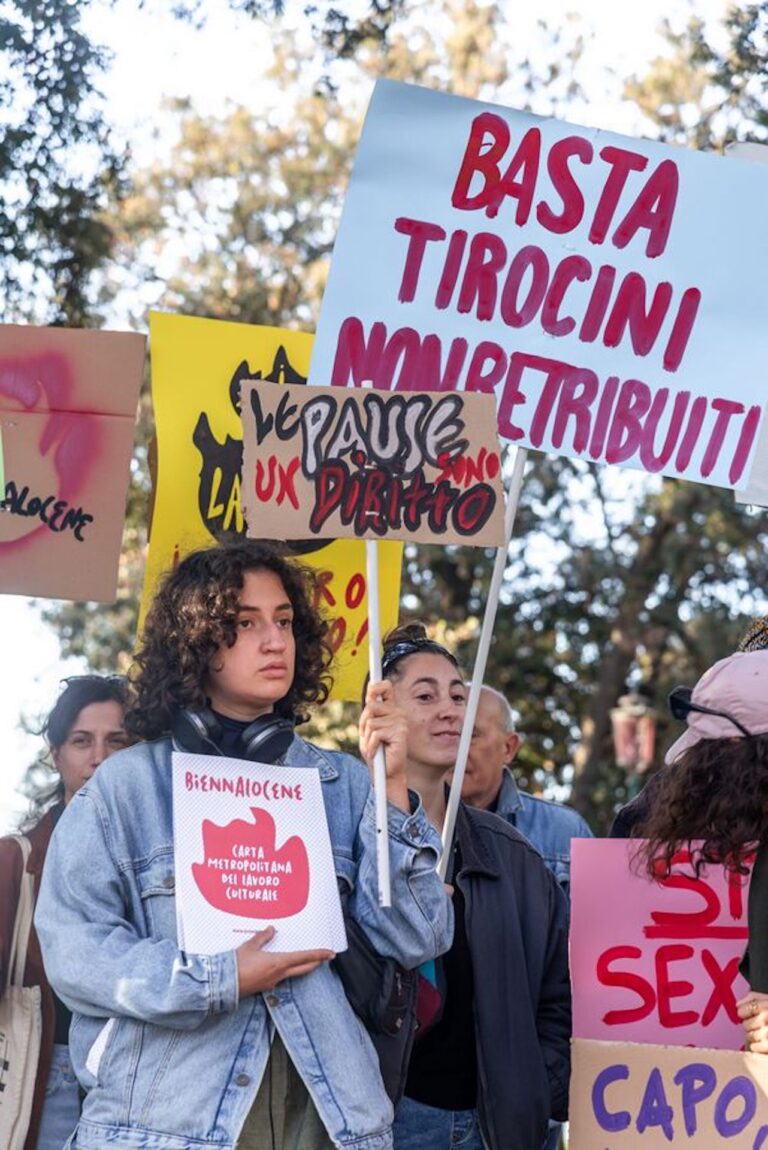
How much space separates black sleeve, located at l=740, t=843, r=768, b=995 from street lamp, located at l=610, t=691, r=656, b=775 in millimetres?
11461

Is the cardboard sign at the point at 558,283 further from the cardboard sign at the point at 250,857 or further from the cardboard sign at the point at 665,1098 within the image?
the cardboard sign at the point at 665,1098

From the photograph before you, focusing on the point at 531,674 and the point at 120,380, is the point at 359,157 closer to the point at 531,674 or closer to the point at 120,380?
the point at 120,380

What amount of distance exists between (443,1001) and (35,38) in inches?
140

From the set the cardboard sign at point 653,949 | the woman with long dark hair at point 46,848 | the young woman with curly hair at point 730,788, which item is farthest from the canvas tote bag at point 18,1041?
the young woman with curly hair at point 730,788

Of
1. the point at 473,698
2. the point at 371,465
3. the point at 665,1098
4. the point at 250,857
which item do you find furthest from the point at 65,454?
the point at 665,1098

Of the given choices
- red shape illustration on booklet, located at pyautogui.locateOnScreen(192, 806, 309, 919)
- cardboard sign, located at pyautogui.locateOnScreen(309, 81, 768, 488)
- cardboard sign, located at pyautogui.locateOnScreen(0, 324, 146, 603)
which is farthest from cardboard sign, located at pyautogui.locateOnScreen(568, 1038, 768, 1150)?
cardboard sign, located at pyautogui.locateOnScreen(0, 324, 146, 603)

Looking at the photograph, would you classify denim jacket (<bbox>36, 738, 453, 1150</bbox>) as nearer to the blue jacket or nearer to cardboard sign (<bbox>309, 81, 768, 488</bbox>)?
the blue jacket

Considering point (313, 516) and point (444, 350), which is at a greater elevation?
point (444, 350)

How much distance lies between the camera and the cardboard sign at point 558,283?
403 centimetres

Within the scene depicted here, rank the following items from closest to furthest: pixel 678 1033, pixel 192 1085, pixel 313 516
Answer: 1. pixel 192 1085
2. pixel 313 516
3. pixel 678 1033

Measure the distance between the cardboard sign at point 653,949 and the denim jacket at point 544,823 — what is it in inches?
39.4

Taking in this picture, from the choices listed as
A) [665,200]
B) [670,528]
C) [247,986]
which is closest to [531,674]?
[670,528]

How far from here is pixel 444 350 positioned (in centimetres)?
406

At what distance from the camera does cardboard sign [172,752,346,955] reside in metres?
3.05
